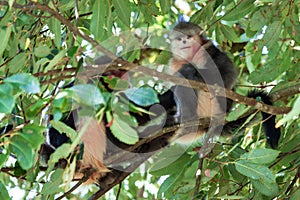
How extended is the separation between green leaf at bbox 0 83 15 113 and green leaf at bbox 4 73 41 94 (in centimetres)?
2

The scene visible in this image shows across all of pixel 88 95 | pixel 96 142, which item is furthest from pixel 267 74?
pixel 88 95

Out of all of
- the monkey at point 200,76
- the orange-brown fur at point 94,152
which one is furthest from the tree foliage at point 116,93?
the orange-brown fur at point 94,152

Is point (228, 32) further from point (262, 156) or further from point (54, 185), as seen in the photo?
point (54, 185)

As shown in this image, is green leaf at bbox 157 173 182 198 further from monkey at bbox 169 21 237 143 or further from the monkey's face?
the monkey's face

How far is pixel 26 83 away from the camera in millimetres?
1485

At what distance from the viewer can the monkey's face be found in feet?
11.8

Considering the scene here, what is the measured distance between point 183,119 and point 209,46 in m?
0.62

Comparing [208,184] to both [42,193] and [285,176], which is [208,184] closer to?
[285,176]

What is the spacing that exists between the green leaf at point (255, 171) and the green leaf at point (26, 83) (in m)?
1.01

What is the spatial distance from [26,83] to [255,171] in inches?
41.5

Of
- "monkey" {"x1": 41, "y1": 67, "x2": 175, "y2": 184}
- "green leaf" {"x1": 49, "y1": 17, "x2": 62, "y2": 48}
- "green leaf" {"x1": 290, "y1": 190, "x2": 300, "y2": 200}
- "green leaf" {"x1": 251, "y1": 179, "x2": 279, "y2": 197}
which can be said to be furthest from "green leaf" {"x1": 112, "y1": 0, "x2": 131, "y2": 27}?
"green leaf" {"x1": 290, "y1": 190, "x2": 300, "y2": 200}

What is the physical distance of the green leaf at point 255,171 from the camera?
2.20 m

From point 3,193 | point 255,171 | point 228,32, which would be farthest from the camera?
point 228,32

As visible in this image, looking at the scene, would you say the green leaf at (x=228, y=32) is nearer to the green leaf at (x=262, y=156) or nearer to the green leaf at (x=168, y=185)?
the green leaf at (x=168, y=185)
